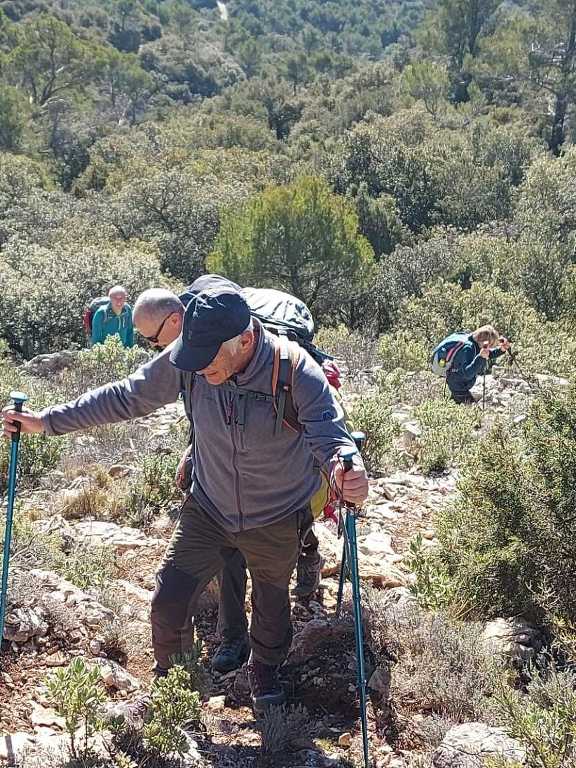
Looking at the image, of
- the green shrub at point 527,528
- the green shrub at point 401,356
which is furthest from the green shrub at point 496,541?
the green shrub at point 401,356

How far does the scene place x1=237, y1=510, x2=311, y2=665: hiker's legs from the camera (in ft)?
8.60

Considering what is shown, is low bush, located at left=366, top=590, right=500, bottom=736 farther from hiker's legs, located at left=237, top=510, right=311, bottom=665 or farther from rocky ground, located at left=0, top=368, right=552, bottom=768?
hiker's legs, located at left=237, top=510, right=311, bottom=665

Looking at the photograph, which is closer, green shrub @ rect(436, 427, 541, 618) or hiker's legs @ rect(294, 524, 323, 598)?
green shrub @ rect(436, 427, 541, 618)

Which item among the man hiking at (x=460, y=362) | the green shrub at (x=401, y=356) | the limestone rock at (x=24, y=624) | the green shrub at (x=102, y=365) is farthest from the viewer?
the green shrub at (x=401, y=356)

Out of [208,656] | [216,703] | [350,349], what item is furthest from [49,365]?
[216,703]

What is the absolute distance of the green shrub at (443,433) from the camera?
5.71 metres

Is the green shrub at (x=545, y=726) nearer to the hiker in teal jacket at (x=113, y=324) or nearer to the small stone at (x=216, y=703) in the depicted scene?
the small stone at (x=216, y=703)

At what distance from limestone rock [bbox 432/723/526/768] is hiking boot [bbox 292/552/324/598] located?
4.01 feet

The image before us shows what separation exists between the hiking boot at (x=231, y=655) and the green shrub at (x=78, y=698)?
99cm

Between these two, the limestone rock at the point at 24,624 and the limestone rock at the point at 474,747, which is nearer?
the limestone rock at the point at 474,747

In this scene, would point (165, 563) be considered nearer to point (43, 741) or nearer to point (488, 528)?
point (43, 741)

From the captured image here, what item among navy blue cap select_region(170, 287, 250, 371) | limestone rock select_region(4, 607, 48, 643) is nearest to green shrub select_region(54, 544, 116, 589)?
limestone rock select_region(4, 607, 48, 643)

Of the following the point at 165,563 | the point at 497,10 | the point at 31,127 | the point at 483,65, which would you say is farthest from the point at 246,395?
the point at 497,10

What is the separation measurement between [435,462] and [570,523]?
228 cm
